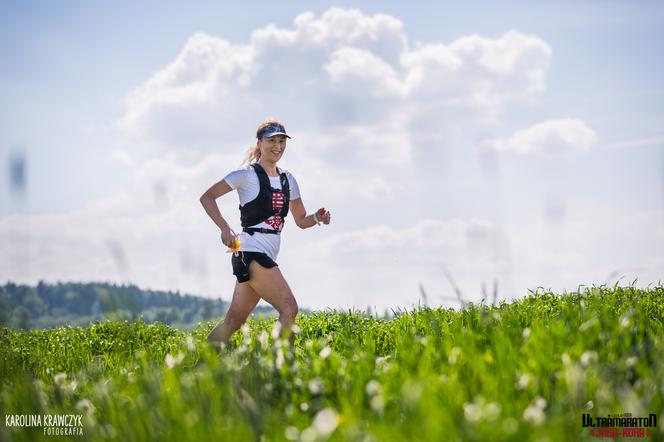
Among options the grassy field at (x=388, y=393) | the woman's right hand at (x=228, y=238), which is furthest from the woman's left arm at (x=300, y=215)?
the grassy field at (x=388, y=393)

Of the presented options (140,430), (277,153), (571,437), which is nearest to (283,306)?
(277,153)

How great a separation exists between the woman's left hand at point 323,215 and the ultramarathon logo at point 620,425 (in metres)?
4.77

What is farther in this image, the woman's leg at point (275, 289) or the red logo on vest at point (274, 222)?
the red logo on vest at point (274, 222)

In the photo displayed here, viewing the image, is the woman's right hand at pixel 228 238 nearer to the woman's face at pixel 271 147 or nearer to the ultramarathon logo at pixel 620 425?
the woman's face at pixel 271 147

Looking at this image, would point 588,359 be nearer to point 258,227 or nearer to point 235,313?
point 258,227

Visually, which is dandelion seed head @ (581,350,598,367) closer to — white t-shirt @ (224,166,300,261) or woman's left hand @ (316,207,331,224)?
white t-shirt @ (224,166,300,261)

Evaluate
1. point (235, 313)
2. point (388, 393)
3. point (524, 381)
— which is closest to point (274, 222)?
point (235, 313)

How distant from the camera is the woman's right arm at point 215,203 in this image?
8046mm

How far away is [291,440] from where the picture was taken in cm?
421

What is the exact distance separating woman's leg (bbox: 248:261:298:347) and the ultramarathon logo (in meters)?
3.99

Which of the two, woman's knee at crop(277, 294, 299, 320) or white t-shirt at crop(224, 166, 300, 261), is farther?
white t-shirt at crop(224, 166, 300, 261)

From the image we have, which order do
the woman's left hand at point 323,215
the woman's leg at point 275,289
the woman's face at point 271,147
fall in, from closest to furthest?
1. the woman's leg at point 275,289
2. the woman's face at point 271,147
3. the woman's left hand at point 323,215

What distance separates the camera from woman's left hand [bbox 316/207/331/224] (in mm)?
8875

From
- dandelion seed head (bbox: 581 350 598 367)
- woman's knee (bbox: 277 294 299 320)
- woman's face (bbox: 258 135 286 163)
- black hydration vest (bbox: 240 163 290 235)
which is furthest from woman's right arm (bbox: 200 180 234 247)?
dandelion seed head (bbox: 581 350 598 367)
